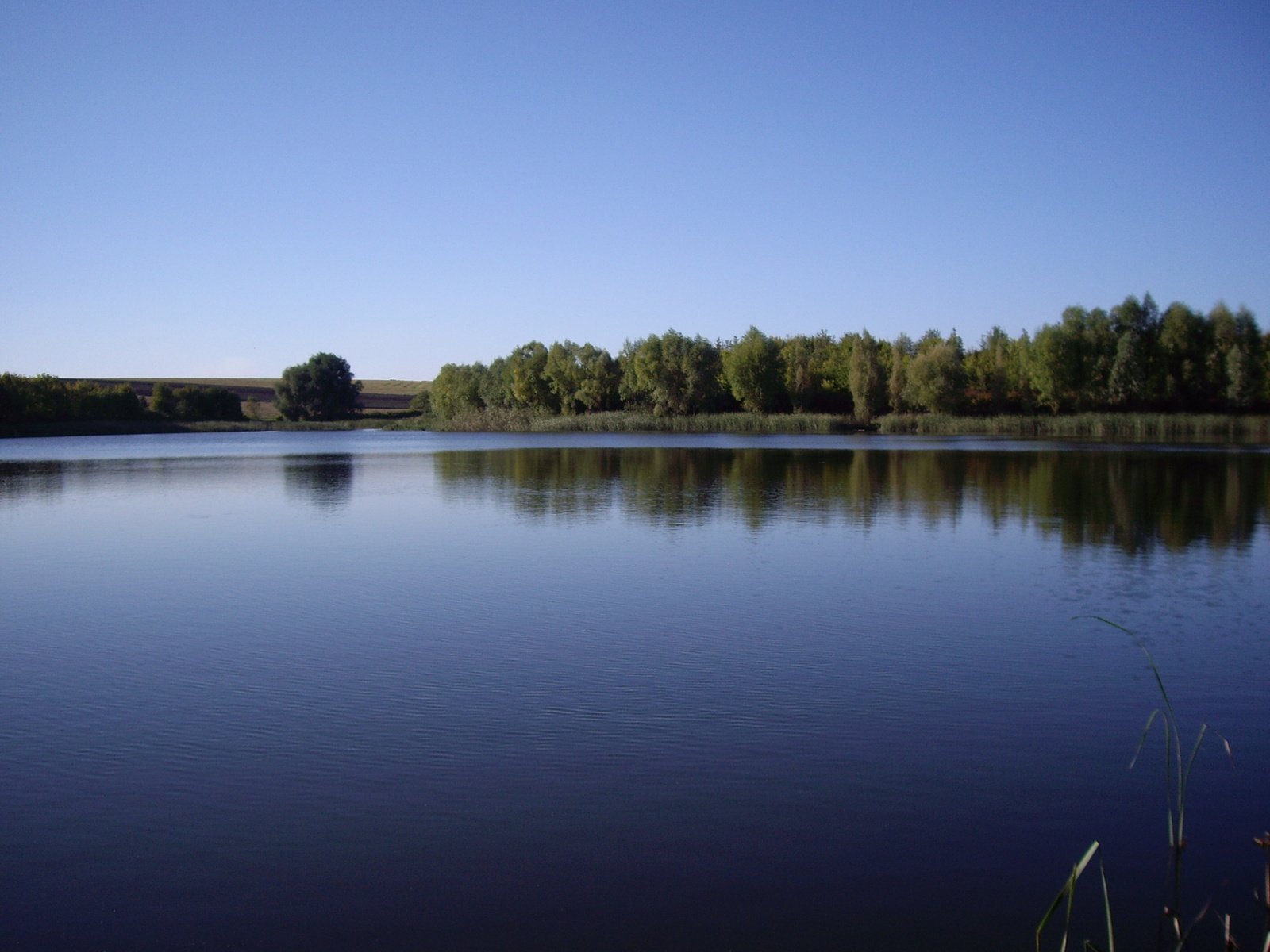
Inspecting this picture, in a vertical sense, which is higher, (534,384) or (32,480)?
(534,384)

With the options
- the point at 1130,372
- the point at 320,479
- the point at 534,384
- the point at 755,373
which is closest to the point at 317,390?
the point at 534,384

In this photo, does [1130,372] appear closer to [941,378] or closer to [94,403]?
[941,378]

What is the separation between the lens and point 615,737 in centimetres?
576

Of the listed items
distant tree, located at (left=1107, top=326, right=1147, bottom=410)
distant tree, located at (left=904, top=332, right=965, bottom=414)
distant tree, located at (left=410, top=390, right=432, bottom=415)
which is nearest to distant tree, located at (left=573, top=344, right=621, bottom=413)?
distant tree, located at (left=904, top=332, right=965, bottom=414)

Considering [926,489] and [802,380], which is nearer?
[926,489]

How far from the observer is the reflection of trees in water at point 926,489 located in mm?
15539

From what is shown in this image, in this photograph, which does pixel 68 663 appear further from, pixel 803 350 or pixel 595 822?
pixel 803 350

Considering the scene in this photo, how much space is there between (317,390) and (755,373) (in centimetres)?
5125

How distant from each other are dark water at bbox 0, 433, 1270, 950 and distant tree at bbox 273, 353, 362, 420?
91.1 m

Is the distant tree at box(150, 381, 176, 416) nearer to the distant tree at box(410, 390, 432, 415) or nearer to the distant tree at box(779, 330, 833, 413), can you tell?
the distant tree at box(410, 390, 432, 415)

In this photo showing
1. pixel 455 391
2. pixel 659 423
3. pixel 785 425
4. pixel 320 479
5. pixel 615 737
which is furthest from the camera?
pixel 455 391

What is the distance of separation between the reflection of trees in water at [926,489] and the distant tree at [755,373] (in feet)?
118

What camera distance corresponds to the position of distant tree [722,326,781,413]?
6975cm

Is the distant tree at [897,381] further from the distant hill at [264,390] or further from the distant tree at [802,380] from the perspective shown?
the distant hill at [264,390]
